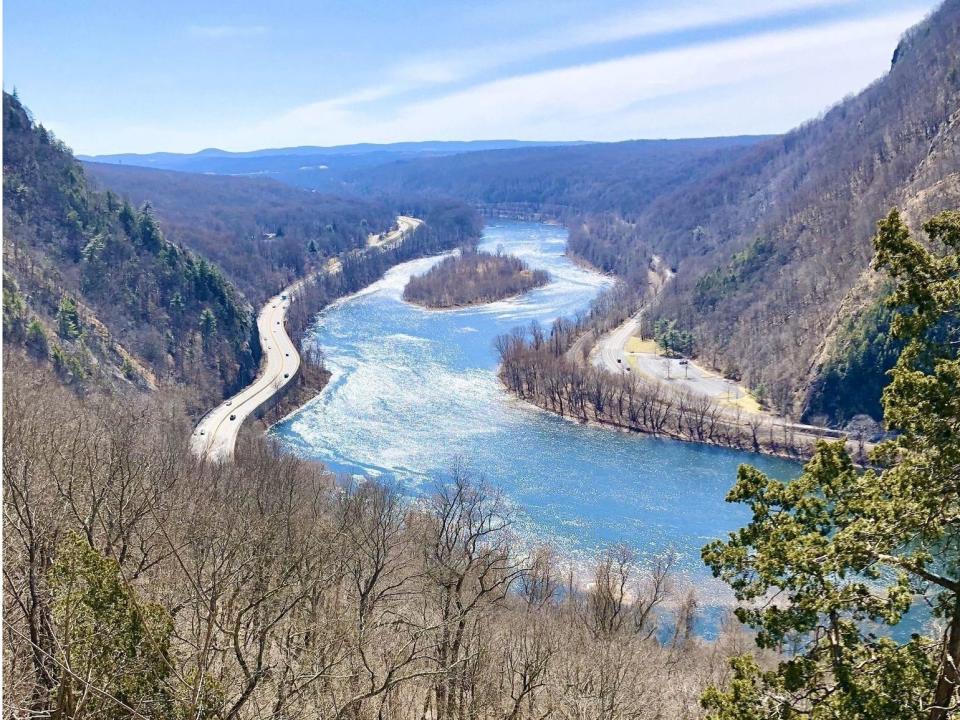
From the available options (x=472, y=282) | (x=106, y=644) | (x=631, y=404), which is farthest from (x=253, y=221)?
(x=106, y=644)

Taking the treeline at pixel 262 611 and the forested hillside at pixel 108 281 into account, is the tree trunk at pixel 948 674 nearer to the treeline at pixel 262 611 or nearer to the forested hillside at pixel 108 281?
the treeline at pixel 262 611

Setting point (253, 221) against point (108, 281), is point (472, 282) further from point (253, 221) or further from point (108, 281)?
point (253, 221)

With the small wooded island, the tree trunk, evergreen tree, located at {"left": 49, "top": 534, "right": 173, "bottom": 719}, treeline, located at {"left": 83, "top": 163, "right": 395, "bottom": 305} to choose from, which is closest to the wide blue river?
the small wooded island

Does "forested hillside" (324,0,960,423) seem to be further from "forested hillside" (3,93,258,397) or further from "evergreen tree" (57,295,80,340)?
"evergreen tree" (57,295,80,340)

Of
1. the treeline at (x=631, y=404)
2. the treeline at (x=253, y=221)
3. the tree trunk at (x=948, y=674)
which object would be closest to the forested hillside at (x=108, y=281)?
the treeline at (x=631, y=404)

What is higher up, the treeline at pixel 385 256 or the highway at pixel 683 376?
the treeline at pixel 385 256

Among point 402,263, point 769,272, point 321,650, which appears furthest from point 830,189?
point 321,650

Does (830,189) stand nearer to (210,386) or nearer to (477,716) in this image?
(210,386)
